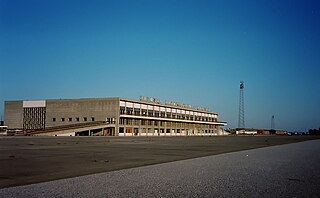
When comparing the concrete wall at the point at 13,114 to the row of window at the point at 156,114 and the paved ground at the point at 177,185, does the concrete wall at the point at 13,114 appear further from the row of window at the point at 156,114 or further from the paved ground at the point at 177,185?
the paved ground at the point at 177,185

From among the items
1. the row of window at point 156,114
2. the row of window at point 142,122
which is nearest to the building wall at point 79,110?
the row of window at point 156,114

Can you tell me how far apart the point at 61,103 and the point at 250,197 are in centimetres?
11739

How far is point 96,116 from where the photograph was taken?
114m

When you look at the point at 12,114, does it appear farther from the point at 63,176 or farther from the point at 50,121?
the point at 63,176

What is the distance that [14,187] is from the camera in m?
9.71

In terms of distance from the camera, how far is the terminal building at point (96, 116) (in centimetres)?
10882

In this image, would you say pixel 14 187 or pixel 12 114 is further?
pixel 12 114

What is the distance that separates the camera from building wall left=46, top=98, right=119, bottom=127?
112562mm

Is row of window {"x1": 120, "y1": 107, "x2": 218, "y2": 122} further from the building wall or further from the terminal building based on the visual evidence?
the building wall

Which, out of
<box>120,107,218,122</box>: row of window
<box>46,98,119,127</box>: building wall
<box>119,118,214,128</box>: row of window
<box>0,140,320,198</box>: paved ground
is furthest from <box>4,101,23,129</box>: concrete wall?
<box>0,140,320,198</box>: paved ground

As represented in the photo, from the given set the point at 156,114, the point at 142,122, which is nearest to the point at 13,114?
the point at 142,122

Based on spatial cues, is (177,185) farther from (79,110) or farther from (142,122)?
(142,122)

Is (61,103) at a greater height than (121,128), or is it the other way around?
(61,103)

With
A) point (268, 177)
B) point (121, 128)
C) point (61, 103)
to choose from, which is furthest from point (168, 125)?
point (268, 177)
